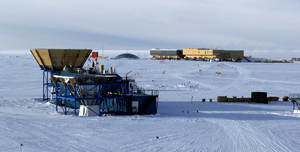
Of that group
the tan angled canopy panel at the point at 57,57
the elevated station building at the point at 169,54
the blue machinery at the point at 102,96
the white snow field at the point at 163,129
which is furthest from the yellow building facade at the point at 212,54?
the blue machinery at the point at 102,96

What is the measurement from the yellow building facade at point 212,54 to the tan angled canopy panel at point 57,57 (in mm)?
103296

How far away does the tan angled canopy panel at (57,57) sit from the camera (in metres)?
39.7

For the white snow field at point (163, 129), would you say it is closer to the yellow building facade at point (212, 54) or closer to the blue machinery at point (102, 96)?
the blue machinery at point (102, 96)

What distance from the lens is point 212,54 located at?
13862cm

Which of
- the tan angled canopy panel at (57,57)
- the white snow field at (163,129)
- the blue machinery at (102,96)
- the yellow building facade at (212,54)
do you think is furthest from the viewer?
the yellow building facade at (212,54)

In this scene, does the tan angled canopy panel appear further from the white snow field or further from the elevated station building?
the elevated station building

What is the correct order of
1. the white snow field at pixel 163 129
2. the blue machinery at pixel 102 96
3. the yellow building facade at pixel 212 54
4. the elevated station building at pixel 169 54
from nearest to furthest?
the white snow field at pixel 163 129 < the blue machinery at pixel 102 96 < the yellow building facade at pixel 212 54 < the elevated station building at pixel 169 54

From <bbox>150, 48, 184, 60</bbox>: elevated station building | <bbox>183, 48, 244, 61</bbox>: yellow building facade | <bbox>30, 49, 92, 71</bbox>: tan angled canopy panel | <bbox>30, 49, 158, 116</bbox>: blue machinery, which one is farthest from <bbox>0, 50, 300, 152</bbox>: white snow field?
<bbox>150, 48, 184, 60</bbox>: elevated station building

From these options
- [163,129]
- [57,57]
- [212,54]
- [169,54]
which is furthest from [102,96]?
[169,54]

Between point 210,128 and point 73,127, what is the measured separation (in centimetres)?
1067

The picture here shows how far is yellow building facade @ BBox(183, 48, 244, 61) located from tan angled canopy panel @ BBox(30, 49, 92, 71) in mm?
103296

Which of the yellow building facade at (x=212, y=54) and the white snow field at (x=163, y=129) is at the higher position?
the yellow building facade at (x=212, y=54)

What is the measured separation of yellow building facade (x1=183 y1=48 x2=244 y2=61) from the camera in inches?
5487

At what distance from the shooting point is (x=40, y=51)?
4009 cm
